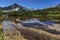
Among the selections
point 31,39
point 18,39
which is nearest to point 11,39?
point 18,39

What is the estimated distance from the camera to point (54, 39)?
2369 centimetres

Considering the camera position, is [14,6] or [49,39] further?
[14,6]

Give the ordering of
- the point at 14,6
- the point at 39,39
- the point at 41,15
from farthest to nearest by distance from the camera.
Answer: the point at 14,6 < the point at 41,15 < the point at 39,39

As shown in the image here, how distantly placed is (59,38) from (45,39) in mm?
2249

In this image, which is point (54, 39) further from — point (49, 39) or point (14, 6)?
point (14, 6)

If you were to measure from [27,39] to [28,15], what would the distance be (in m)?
58.7

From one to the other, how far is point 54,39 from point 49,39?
0.76 meters

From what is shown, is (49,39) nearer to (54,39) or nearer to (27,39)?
(54,39)

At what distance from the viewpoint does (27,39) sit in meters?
23.6

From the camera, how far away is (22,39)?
23797 millimetres

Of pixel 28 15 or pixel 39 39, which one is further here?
pixel 28 15

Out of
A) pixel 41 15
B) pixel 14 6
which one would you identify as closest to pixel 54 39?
pixel 41 15

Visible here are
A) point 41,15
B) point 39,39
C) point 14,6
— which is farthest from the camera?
point 14,6

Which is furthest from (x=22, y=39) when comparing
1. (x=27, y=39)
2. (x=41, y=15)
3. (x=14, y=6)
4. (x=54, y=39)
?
(x=14, y=6)
